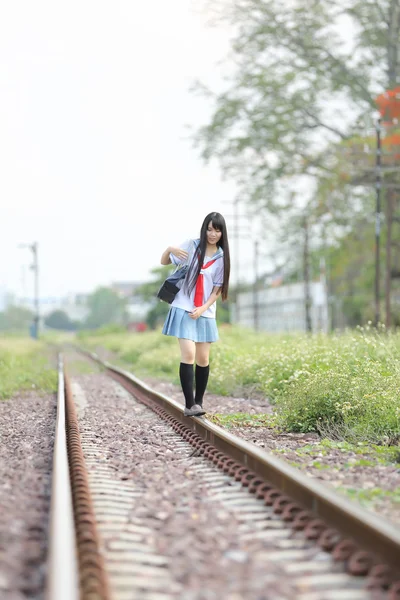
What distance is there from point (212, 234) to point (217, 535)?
4.01 metres

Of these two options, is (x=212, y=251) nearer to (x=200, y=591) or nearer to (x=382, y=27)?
(x=200, y=591)

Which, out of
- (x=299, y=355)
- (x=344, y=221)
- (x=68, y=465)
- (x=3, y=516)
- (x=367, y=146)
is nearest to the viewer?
(x=3, y=516)

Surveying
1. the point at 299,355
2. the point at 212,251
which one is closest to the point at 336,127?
the point at 299,355

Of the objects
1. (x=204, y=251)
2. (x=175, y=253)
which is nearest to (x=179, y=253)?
(x=175, y=253)

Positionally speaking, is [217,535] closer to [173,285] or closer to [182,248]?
[173,285]

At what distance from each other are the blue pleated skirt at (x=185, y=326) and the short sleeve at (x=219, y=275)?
1.18 ft

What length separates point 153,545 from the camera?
380cm

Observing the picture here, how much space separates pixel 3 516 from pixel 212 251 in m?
4.02

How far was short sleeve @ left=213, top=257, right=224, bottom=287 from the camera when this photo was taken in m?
7.77

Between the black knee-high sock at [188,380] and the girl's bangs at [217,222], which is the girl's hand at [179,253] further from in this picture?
the black knee-high sock at [188,380]

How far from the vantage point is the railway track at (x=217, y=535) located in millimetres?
3176

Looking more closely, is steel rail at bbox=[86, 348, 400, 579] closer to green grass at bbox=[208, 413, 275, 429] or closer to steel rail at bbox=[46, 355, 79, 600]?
steel rail at bbox=[46, 355, 79, 600]

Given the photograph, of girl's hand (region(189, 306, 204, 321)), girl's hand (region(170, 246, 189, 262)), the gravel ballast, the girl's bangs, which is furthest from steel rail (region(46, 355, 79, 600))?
the girl's bangs

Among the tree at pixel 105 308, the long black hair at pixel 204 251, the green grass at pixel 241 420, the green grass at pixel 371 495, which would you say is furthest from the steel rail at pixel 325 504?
the tree at pixel 105 308
